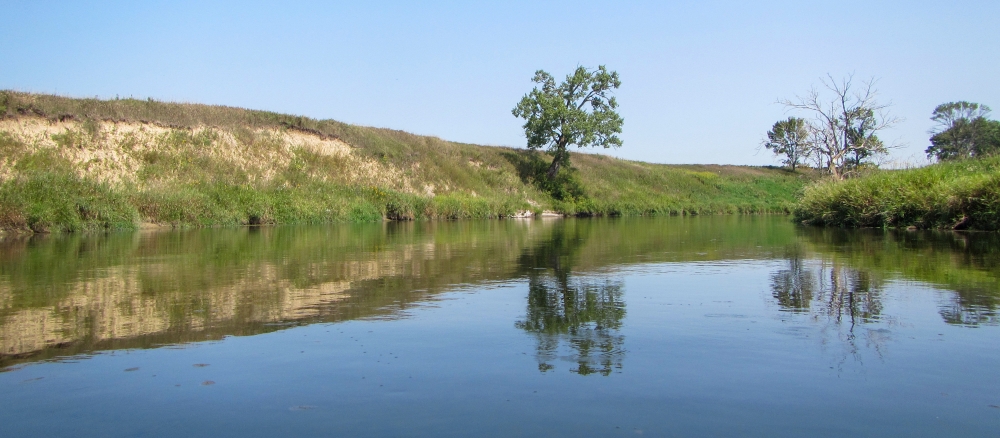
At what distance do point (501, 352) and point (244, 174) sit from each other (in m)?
38.8

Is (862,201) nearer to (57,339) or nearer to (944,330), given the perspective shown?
(944,330)

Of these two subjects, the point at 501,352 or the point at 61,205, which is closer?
the point at 501,352

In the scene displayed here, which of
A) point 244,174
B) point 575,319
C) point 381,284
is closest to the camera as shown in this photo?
point 575,319

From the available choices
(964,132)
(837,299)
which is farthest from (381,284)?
(964,132)

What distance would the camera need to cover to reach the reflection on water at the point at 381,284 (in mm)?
7043

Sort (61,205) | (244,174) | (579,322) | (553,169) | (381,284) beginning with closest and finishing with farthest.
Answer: (579,322), (381,284), (61,205), (244,174), (553,169)

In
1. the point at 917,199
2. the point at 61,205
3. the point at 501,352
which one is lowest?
the point at 501,352

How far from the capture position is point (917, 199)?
27422 mm

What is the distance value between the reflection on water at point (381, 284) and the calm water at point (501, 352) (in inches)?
2.4

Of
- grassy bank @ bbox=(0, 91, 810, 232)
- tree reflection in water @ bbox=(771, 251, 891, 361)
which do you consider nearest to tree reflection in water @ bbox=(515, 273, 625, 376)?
tree reflection in water @ bbox=(771, 251, 891, 361)

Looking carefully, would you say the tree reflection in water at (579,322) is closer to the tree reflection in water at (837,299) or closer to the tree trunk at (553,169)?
the tree reflection in water at (837,299)

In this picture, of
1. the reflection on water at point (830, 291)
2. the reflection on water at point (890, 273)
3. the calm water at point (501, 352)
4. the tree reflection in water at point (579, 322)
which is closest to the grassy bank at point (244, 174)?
the calm water at point (501, 352)

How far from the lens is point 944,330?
23.0 feet

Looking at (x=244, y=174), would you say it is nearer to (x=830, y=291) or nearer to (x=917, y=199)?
(x=917, y=199)
